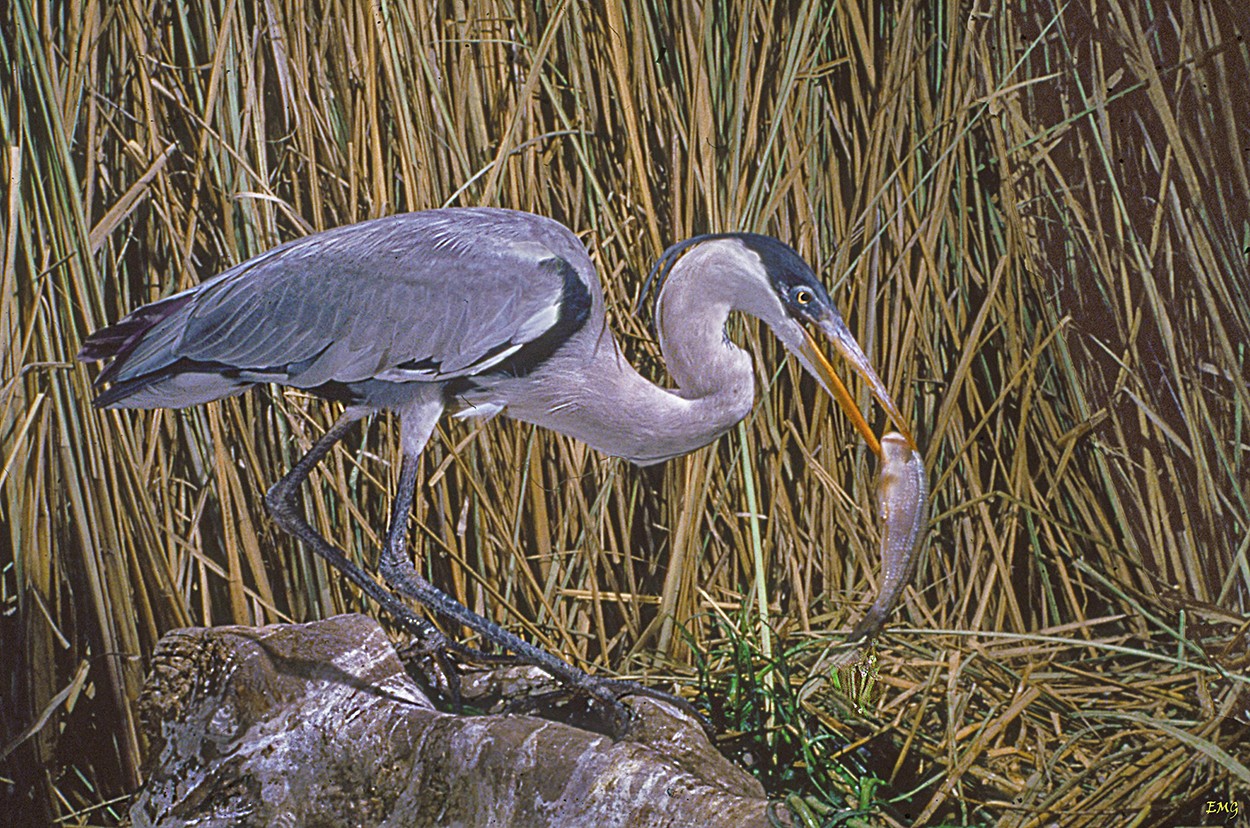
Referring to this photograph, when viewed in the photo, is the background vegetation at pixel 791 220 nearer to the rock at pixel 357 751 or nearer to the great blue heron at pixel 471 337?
the great blue heron at pixel 471 337

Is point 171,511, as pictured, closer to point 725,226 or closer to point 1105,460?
point 725,226

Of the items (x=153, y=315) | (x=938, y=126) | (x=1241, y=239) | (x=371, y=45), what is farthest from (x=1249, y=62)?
(x=153, y=315)

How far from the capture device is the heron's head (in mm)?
1753

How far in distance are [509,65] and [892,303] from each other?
69 centimetres

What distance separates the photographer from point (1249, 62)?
1.79 m

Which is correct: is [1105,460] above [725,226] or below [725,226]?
below

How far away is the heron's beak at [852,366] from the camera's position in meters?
1.75

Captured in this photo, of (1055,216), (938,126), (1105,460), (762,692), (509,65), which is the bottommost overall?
(762,692)

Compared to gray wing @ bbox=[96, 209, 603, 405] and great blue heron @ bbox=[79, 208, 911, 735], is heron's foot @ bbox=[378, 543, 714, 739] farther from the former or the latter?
gray wing @ bbox=[96, 209, 603, 405]

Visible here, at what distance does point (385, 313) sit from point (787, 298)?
0.60 meters

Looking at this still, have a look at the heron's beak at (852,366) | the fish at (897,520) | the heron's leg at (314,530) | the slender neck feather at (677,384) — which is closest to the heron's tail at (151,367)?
the heron's leg at (314,530)

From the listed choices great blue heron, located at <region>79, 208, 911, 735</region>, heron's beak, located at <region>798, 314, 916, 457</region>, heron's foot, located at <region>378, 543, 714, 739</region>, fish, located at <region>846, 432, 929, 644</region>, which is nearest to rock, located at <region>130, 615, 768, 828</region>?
heron's foot, located at <region>378, 543, 714, 739</region>

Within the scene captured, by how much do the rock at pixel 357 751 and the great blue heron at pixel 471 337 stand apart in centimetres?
19

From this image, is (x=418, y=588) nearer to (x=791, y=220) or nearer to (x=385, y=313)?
(x=385, y=313)
